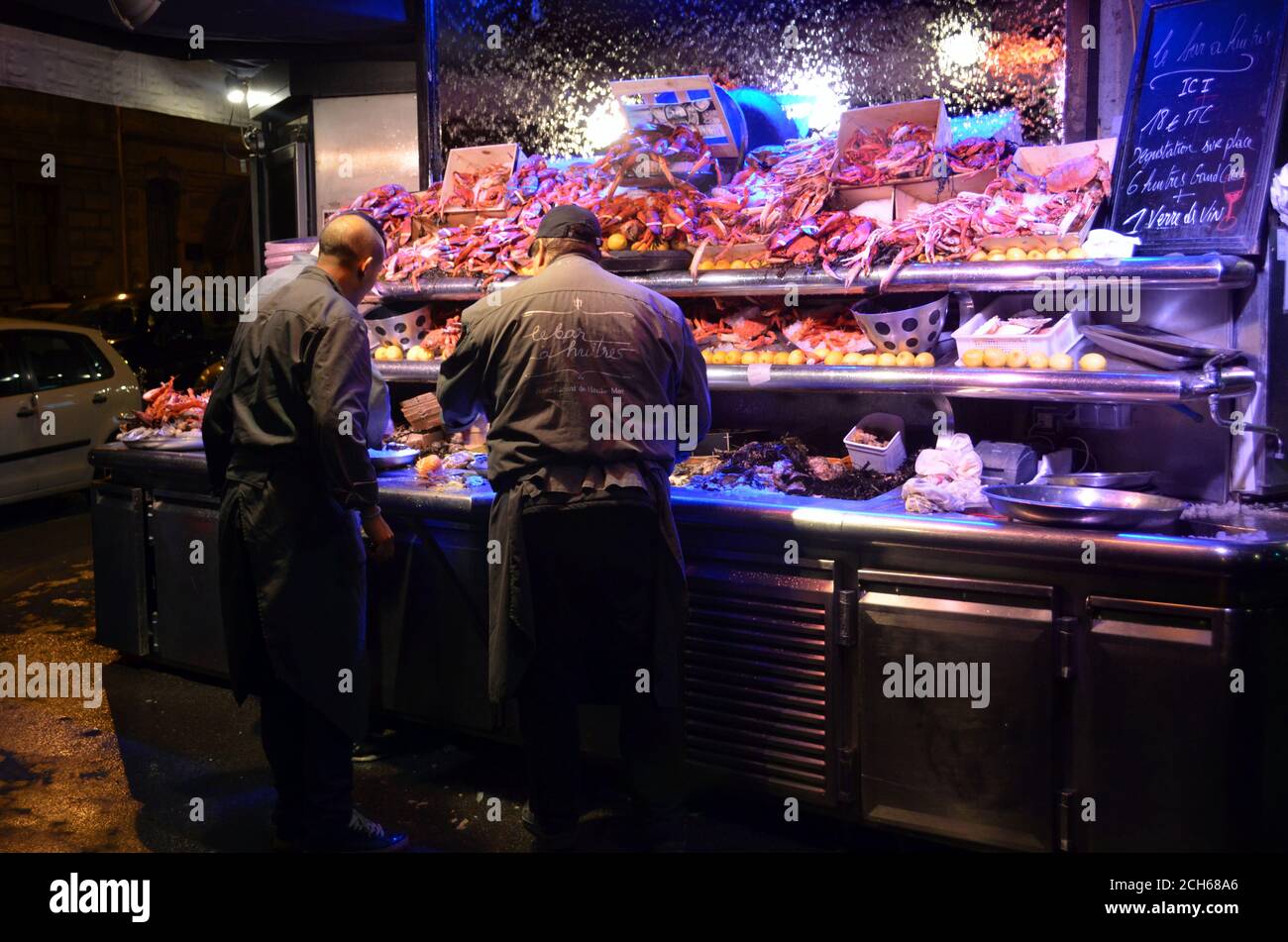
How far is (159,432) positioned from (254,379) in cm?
→ 243

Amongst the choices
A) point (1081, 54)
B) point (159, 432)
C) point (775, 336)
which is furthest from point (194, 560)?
point (1081, 54)

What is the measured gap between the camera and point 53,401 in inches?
390

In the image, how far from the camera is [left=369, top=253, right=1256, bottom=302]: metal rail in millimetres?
3541

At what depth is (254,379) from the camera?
11.5 ft

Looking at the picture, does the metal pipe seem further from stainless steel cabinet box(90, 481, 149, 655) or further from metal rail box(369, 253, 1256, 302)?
stainless steel cabinet box(90, 481, 149, 655)

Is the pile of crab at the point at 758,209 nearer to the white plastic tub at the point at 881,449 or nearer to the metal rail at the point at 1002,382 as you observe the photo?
the metal rail at the point at 1002,382

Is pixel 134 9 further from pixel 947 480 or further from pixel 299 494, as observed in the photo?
pixel 947 480

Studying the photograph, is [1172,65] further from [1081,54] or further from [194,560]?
[194,560]

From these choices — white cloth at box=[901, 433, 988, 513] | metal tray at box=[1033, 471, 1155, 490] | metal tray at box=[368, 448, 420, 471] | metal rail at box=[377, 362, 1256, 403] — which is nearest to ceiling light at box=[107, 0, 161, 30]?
metal tray at box=[368, 448, 420, 471]

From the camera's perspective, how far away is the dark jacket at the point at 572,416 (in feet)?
10.9

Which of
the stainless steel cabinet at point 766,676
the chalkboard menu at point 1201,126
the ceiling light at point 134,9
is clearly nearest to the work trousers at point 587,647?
the stainless steel cabinet at point 766,676

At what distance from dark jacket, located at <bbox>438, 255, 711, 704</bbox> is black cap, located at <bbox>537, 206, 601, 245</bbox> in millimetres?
105

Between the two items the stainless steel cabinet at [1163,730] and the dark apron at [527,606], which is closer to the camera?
the stainless steel cabinet at [1163,730]

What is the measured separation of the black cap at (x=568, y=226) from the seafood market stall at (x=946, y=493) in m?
1.01
